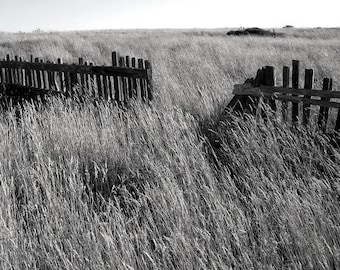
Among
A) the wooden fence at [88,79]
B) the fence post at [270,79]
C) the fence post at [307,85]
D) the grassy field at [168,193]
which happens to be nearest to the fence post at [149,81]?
the wooden fence at [88,79]

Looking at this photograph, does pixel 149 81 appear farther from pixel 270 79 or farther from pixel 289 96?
pixel 289 96

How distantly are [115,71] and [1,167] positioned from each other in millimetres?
3148

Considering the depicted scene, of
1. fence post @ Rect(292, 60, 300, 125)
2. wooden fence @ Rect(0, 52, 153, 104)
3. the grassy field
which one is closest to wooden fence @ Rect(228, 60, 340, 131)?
fence post @ Rect(292, 60, 300, 125)

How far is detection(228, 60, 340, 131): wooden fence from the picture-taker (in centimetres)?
432

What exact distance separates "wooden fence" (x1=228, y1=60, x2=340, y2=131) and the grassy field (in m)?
0.23

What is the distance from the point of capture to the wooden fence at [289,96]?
4.32 m

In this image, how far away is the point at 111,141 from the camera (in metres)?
4.34

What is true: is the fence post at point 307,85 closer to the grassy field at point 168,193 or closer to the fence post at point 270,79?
the grassy field at point 168,193

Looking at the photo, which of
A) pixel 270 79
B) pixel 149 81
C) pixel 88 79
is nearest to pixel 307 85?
pixel 270 79

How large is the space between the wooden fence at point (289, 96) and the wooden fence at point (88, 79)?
5.11ft

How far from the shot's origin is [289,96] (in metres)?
4.56

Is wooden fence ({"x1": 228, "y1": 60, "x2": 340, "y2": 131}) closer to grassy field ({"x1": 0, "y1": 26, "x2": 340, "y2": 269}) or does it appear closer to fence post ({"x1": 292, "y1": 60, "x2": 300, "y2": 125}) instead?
fence post ({"x1": 292, "y1": 60, "x2": 300, "y2": 125})

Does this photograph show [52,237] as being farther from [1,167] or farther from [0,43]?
[0,43]

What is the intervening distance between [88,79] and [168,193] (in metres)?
4.55
